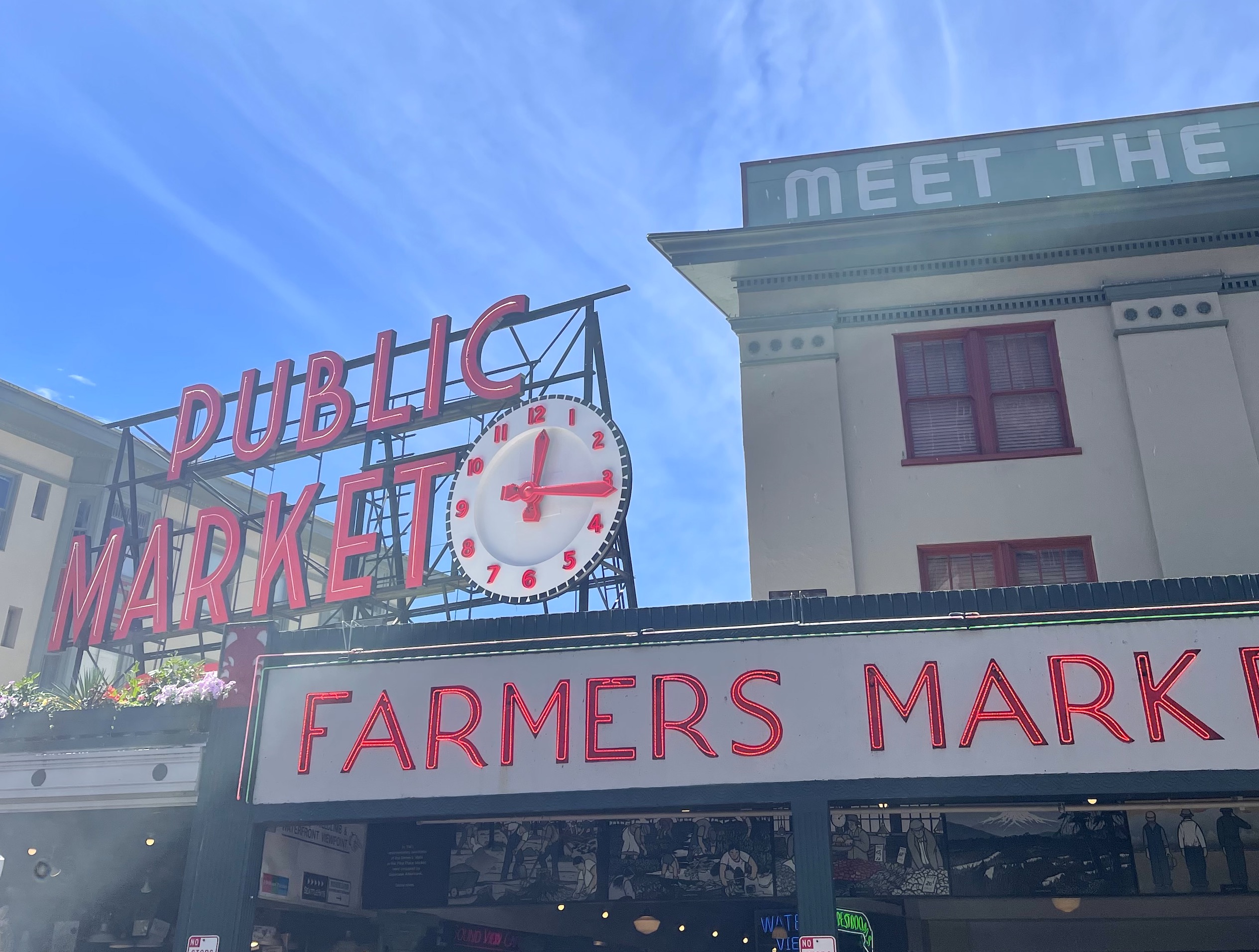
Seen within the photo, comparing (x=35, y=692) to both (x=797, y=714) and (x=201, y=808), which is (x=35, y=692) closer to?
(x=201, y=808)

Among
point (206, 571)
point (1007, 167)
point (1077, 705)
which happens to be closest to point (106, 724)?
point (206, 571)

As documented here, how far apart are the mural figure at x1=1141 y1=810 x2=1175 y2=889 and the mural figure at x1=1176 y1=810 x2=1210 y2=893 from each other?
0.19 m

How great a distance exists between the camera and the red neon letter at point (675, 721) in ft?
44.5

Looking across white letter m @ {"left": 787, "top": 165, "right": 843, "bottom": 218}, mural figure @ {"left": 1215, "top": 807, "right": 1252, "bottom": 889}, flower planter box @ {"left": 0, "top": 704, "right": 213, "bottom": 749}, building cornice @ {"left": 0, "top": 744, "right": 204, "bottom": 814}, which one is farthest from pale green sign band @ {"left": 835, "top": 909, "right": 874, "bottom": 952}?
white letter m @ {"left": 787, "top": 165, "right": 843, "bottom": 218}

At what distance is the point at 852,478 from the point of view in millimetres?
18891

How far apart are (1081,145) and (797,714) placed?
13219 mm

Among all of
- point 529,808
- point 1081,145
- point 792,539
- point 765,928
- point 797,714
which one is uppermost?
point 1081,145

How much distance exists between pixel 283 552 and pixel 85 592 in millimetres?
5899

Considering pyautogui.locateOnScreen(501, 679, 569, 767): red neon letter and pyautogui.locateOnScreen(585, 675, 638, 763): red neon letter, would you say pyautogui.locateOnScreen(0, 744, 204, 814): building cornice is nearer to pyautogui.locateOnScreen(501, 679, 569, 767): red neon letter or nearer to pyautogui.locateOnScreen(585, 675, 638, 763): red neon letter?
pyautogui.locateOnScreen(501, 679, 569, 767): red neon letter

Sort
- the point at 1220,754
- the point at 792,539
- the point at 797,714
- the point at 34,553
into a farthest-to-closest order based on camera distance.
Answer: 1. the point at 34,553
2. the point at 792,539
3. the point at 797,714
4. the point at 1220,754

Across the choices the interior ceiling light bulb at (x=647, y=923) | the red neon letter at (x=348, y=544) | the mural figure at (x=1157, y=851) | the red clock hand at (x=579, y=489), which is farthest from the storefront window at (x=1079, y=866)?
the red neon letter at (x=348, y=544)

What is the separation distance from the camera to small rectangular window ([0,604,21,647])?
3506cm

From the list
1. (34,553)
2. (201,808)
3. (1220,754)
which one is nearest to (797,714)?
(1220,754)

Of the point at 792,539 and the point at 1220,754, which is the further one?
the point at 792,539
